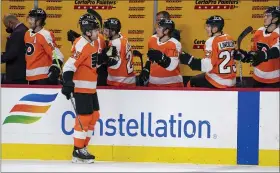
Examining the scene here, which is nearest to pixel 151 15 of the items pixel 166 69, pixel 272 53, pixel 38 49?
pixel 166 69

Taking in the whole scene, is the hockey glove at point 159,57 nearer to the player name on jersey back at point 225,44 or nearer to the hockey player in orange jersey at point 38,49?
the player name on jersey back at point 225,44

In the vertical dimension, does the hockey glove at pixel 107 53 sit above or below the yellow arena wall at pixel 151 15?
below

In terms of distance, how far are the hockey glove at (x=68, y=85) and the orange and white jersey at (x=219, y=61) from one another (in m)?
1.27

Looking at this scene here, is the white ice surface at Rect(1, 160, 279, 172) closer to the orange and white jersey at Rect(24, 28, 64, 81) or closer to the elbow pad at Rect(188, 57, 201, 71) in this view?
the elbow pad at Rect(188, 57, 201, 71)

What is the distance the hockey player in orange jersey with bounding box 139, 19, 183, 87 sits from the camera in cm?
638

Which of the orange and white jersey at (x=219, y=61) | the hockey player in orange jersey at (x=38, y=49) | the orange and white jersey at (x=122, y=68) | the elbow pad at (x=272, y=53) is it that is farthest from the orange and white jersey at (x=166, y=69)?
the hockey player in orange jersey at (x=38, y=49)

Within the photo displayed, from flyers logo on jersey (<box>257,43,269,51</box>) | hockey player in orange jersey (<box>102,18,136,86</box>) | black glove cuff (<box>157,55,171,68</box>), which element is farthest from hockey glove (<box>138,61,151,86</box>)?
flyers logo on jersey (<box>257,43,269,51</box>)

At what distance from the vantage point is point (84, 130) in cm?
611

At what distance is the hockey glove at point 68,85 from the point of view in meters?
5.86

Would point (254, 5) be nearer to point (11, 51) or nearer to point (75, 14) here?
point (75, 14)

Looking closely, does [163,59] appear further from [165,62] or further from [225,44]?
[225,44]

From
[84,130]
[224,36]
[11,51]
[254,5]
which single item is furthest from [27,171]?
[254,5]

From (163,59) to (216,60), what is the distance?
507 millimetres

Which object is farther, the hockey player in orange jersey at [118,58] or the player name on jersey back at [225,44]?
the hockey player in orange jersey at [118,58]
